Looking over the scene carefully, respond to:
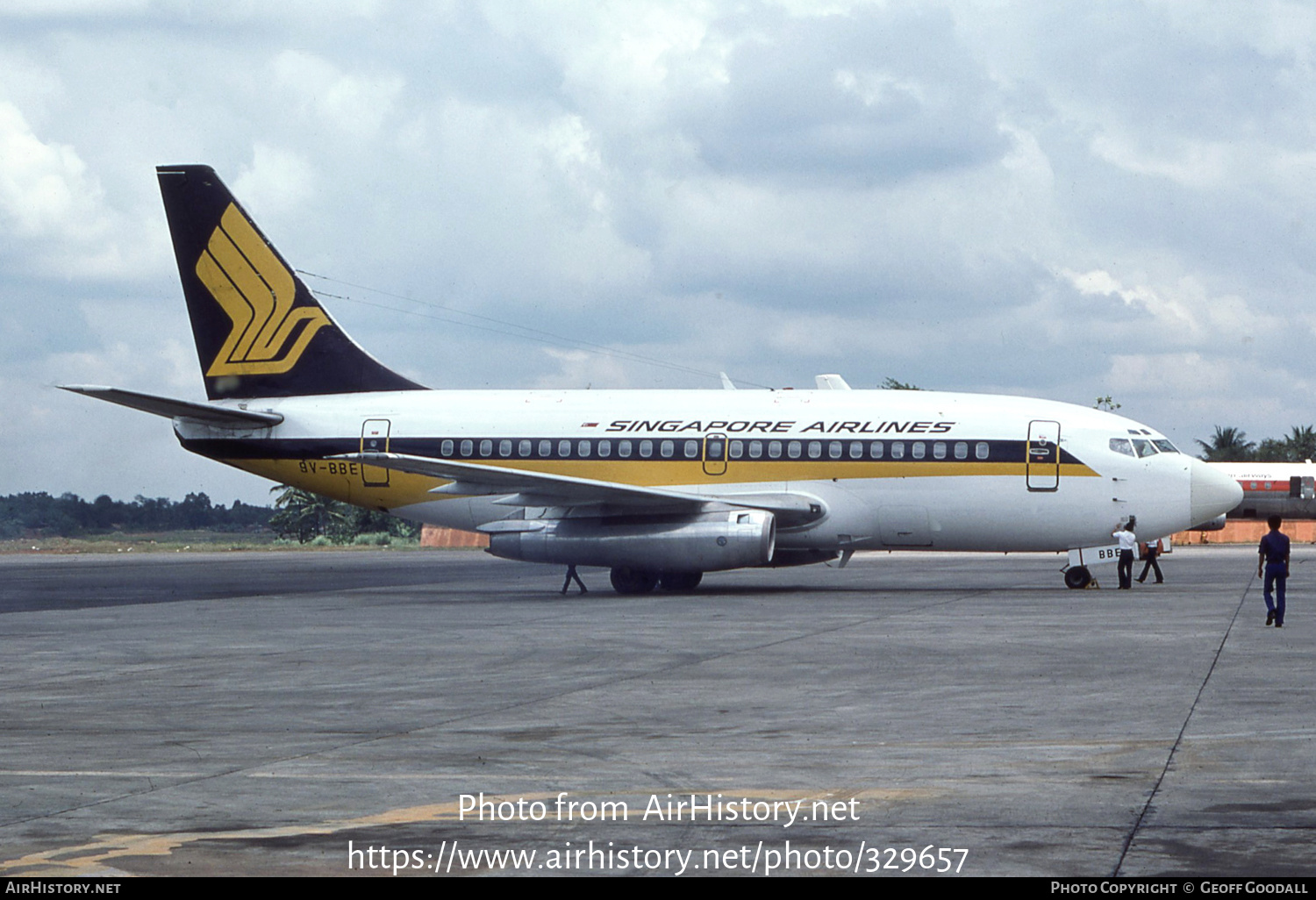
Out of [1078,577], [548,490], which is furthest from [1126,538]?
[548,490]

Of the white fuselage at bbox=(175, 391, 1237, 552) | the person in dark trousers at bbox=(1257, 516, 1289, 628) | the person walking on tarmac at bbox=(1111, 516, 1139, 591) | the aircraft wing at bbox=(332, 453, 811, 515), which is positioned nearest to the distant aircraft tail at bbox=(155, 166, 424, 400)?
the white fuselage at bbox=(175, 391, 1237, 552)

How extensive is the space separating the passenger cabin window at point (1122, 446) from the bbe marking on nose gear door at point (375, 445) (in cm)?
1526

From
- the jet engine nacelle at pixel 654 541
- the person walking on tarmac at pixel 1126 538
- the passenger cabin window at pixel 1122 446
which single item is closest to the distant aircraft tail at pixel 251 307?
the jet engine nacelle at pixel 654 541

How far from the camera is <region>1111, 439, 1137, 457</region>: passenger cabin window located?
1210 inches

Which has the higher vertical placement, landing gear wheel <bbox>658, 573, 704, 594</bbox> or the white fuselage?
the white fuselage

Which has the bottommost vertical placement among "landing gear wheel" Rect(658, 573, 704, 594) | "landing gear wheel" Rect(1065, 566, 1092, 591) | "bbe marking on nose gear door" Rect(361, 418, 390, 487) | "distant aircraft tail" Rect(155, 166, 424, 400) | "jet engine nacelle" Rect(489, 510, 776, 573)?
"landing gear wheel" Rect(658, 573, 704, 594)

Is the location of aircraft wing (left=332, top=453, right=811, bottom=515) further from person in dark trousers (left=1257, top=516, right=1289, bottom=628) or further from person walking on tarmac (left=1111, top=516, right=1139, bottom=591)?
person in dark trousers (left=1257, top=516, right=1289, bottom=628)

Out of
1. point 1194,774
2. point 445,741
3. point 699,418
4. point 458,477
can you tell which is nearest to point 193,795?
point 445,741

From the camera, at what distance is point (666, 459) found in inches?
1259

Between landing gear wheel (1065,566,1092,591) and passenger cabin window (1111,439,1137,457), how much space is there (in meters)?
2.70

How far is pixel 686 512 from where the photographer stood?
30547mm

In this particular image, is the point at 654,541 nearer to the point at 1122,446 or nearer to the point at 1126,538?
the point at 1126,538

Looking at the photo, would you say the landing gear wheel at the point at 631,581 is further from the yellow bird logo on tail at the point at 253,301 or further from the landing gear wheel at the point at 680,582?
the yellow bird logo on tail at the point at 253,301

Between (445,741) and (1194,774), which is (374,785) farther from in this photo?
(1194,774)
